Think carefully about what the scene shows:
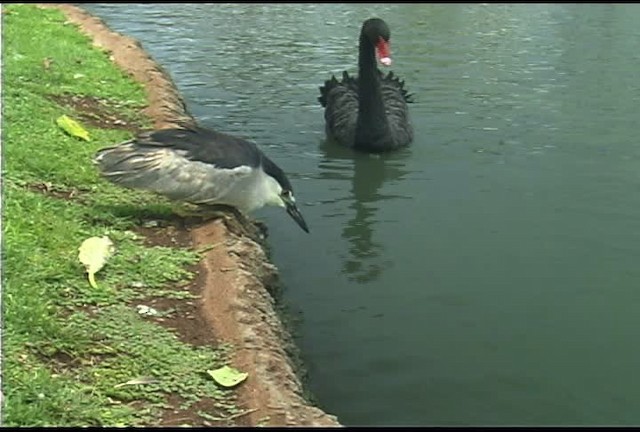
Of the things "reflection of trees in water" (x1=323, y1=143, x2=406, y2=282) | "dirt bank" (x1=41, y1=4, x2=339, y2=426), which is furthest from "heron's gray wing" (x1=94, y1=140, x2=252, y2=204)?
A: "reflection of trees in water" (x1=323, y1=143, x2=406, y2=282)

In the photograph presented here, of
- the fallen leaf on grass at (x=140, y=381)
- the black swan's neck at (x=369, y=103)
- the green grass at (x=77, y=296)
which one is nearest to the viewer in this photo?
the green grass at (x=77, y=296)

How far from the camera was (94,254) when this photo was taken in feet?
17.0

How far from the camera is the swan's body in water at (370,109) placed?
10.0m

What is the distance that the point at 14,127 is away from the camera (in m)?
7.27

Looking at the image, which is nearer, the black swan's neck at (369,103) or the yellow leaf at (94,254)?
the yellow leaf at (94,254)

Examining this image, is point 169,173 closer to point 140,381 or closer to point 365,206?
point 140,381

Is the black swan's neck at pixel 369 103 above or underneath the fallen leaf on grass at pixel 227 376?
underneath

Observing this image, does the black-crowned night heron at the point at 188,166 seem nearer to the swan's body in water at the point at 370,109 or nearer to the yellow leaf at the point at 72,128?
the yellow leaf at the point at 72,128

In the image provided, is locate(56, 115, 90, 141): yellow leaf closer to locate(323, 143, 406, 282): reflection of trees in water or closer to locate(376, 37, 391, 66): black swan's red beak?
locate(323, 143, 406, 282): reflection of trees in water

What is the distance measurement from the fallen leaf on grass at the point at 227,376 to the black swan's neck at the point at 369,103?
5820mm

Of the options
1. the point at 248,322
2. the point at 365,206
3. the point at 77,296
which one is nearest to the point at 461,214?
the point at 365,206

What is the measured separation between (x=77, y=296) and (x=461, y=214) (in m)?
3.82

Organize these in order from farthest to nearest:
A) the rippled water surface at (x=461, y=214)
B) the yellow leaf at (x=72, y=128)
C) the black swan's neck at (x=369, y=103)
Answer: the black swan's neck at (x=369, y=103) → the yellow leaf at (x=72, y=128) → the rippled water surface at (x=461, y=214)

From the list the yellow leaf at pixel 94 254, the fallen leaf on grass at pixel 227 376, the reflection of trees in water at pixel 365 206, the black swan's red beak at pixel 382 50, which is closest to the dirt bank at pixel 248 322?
the fallen leaf on grass at pixel 227 376
